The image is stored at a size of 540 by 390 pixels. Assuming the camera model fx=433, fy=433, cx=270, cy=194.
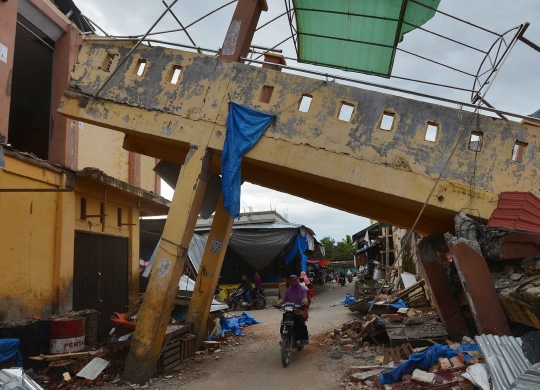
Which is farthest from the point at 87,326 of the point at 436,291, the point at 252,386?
the point at 436,291

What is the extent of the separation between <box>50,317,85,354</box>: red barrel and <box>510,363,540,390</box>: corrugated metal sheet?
24.5 ft

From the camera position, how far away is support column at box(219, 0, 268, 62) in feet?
31.2

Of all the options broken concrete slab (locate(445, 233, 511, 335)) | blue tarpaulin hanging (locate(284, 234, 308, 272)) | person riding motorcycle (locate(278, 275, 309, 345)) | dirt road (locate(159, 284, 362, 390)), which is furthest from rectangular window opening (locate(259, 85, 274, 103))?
blue tarpaulin hanging (locate(284, 234, 308, 272))

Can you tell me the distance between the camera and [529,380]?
450 cm

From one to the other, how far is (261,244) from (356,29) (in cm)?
1273

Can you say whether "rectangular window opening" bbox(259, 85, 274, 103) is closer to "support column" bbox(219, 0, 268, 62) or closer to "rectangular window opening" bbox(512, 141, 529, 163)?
"support column" bbox(219, 0, 268, 62)

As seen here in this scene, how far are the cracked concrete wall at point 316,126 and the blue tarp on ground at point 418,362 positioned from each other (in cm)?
280

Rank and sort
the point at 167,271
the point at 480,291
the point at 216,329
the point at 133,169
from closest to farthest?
the point at 480,291, the point at 167,271, the point at 216,329, the point at 133,169

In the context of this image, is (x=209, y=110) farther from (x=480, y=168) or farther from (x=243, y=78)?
(x=480, y=168)

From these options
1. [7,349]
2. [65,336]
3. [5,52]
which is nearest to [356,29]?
[5,52]

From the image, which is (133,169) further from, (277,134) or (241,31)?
(277,134)

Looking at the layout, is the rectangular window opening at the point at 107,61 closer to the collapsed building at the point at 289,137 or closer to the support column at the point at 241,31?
the collapsed building at the point at 289,137

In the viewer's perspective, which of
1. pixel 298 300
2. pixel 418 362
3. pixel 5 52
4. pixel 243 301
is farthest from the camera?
pixel 243 301

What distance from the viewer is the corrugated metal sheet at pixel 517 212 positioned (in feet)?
24.6
